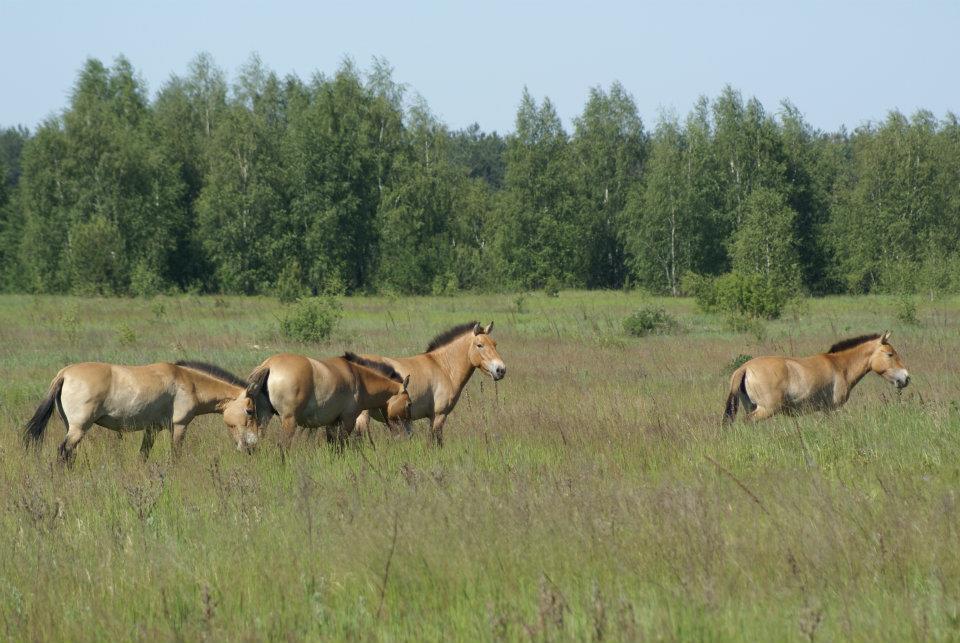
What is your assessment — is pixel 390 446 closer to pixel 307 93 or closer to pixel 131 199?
pixel 131 199

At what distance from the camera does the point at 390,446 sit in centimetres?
Answer: 1080

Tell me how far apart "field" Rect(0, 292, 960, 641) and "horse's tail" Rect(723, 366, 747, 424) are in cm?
47

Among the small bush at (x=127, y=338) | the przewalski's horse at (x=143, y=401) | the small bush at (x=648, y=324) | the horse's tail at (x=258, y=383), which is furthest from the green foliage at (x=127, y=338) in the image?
the horse's tail at (x=258, y=383)

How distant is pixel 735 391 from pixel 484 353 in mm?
3094

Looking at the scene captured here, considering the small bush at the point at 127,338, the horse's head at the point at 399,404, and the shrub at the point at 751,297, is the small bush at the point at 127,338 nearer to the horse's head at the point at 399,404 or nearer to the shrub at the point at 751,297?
the horse's head at the point at 399,404

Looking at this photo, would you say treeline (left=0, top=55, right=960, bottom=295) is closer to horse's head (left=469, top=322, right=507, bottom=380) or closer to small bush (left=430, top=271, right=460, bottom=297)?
small bush (left=430, top=271, right=460, bottom=297)

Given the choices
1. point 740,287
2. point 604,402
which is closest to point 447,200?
point 740,287

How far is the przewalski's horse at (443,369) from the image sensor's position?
39.8ft

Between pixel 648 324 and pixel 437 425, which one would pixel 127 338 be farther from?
pixel 437 425

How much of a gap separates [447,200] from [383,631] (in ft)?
194

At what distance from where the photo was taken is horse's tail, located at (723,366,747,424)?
39.3 ft

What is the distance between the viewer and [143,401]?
1075cm

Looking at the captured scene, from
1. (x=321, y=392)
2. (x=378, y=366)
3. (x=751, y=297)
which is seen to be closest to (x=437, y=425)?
(x=378, y=366)

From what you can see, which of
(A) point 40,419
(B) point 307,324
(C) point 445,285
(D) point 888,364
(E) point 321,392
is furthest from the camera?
(C) point 445,285
